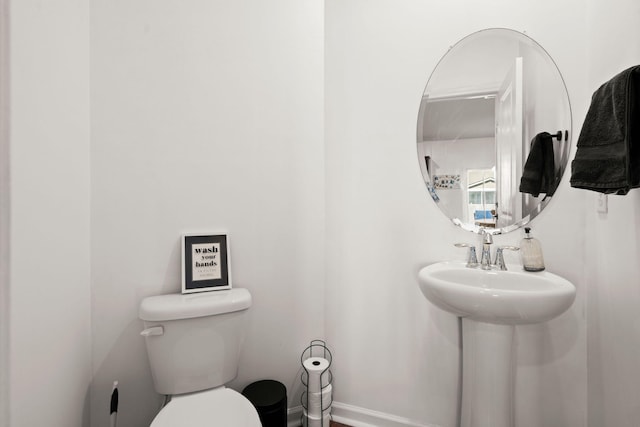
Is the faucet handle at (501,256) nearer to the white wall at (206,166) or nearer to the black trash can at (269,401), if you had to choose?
the white wall at (206,166)

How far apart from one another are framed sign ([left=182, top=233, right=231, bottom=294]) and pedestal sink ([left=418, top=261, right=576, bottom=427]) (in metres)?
0.84

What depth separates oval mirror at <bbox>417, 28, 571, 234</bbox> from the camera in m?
1.26

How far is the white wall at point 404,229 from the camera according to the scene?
1.24m

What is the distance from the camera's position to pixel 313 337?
156 cm

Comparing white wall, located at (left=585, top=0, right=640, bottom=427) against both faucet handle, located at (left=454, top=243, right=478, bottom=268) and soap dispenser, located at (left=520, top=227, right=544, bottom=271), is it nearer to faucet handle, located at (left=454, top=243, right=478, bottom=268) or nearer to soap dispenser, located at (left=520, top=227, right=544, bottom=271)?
soap dispenser, located at (left=520, top=227, right=544, bottom=271)

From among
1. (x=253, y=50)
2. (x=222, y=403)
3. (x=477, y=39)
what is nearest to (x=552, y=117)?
(x=477, y=39)

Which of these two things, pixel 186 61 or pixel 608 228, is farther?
pixel 186 61

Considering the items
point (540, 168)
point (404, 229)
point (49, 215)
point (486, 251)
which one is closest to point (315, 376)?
point (404, 229)

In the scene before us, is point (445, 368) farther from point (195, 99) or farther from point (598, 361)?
point (195, 99)

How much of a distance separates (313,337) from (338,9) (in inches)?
68.0

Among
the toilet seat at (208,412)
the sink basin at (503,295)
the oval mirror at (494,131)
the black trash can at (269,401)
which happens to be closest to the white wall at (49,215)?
the toilet seat at (208,412)

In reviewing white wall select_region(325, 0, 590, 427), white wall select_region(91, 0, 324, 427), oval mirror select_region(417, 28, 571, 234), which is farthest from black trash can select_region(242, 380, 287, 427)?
oval mirror select_region(417, 28, 571, 234)

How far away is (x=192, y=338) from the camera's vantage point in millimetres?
1112

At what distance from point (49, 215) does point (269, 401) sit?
1.04m
